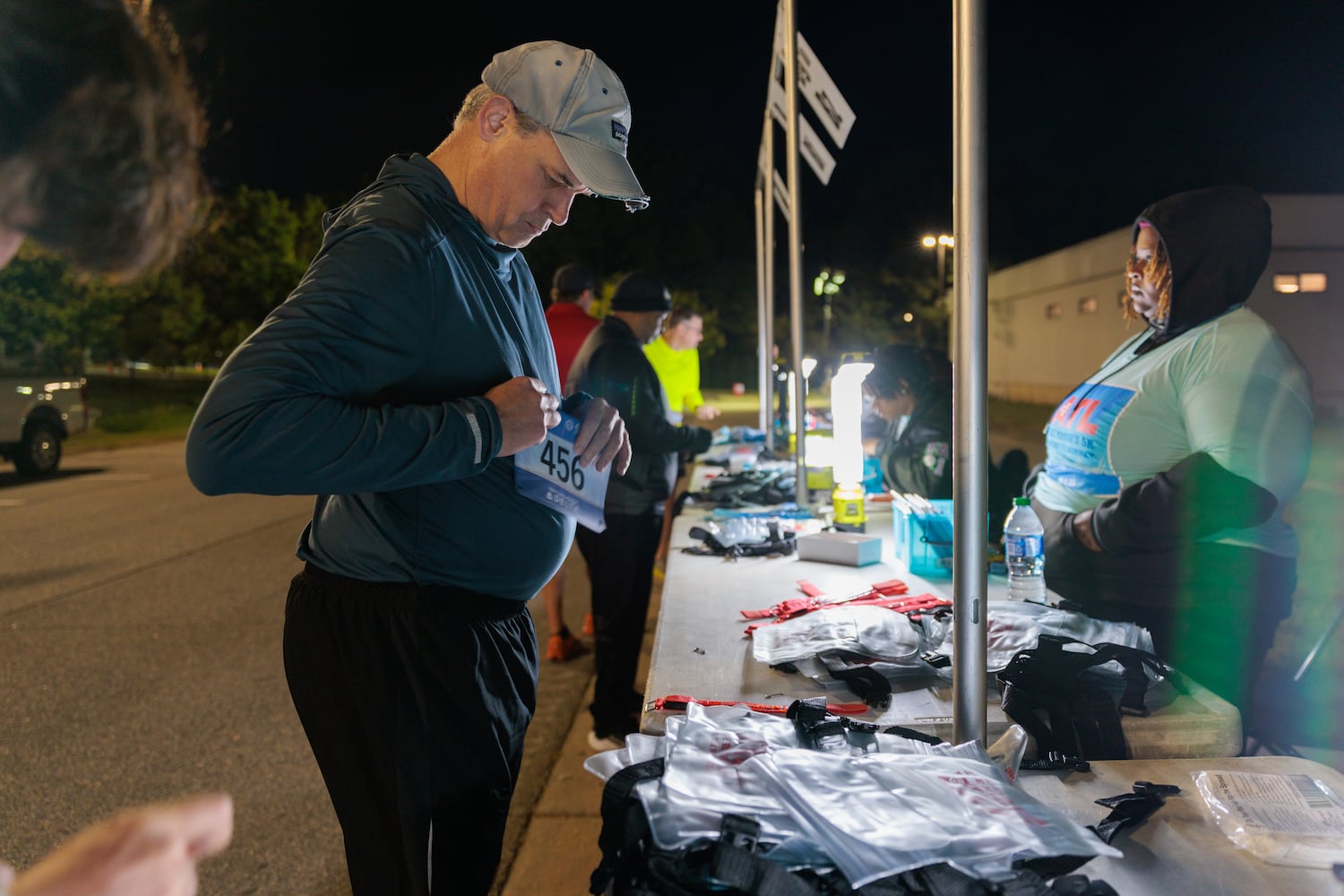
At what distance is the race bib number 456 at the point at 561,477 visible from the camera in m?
1.74

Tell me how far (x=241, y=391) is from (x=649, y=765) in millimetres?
800

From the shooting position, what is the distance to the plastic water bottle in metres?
2.72

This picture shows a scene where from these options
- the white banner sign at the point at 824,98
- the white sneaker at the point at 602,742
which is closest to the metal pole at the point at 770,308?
the white banner sign at the point at 824,98

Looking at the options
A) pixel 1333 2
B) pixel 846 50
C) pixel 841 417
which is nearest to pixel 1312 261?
pixel 846 50

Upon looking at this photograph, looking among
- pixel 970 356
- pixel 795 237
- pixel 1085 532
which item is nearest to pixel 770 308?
pixel 795 237

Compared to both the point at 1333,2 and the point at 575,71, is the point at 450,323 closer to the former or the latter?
the point at 575,71

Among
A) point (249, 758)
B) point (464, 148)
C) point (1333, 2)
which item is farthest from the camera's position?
point (1333, 2)

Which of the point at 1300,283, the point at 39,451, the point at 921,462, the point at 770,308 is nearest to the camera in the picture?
the point at 921,462

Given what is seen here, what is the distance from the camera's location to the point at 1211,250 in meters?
2.56

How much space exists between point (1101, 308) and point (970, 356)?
30108 millimetres

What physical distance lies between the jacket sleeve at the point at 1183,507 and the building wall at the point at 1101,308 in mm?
14657

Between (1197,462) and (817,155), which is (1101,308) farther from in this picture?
(1197,462)

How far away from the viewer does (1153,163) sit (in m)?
37.2

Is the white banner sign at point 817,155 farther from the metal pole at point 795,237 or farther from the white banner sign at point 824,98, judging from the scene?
the white banner sign at point 824,98
